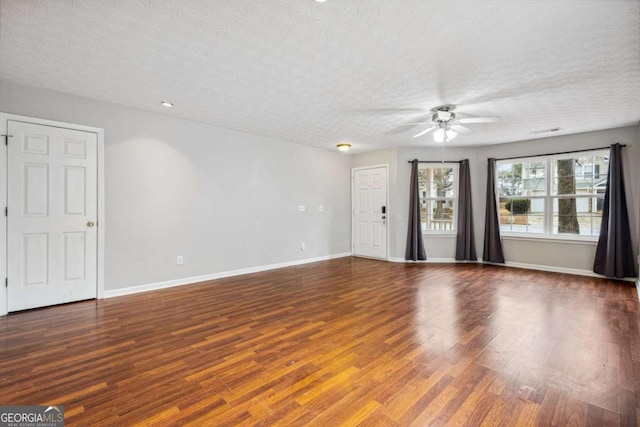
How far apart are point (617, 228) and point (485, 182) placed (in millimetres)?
2168

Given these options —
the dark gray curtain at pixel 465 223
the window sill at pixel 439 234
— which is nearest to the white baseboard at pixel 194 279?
the window sill at pixel 439 234

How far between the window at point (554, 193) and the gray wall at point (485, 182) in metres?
0.22

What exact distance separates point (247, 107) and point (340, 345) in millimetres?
3094

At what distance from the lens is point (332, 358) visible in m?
2.35

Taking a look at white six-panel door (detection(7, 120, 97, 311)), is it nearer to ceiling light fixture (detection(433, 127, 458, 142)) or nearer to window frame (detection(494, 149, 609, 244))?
ceiling light fixture (detection(433, 127, 458, 142))

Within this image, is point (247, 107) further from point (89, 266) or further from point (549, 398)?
point (549, 398)

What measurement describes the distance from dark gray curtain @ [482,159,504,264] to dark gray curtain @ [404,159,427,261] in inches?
49.9

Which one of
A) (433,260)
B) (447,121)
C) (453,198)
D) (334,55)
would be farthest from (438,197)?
(334,55)

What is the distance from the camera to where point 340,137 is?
5.54m

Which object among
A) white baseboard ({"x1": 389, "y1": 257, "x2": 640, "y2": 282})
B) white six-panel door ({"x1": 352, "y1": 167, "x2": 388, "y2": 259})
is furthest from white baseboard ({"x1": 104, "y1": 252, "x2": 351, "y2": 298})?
white baseboard ({"x1": 389, "y1": 257, "x2": 640, "y2": 282})

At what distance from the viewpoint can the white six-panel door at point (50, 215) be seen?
333 cm

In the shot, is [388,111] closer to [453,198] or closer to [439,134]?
[439,134]

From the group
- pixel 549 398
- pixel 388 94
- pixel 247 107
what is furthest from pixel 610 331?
pixel 247 107

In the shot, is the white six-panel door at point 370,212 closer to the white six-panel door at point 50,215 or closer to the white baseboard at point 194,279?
the white baseboard at point 194,279
